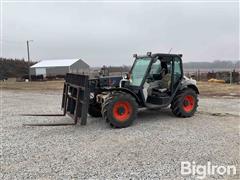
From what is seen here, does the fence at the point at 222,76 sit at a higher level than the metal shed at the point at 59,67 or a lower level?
lower

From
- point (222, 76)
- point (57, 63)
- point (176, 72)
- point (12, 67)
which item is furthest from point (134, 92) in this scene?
point (12, 67)

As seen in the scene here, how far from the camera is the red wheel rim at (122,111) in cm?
669

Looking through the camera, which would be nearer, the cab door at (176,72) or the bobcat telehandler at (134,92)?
the bobcat telehandler at (134,92)

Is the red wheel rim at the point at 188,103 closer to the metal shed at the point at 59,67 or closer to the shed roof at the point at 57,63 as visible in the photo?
the metal shed at the point at 59,67

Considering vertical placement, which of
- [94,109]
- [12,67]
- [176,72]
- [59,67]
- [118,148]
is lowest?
[118,148]

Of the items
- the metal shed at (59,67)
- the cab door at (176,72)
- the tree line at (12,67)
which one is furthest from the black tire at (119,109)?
the tree line at (12,67)

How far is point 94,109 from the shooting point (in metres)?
8.02

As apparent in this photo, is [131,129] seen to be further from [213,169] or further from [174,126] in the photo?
[213,169]

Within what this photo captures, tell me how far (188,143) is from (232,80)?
20.5 metres

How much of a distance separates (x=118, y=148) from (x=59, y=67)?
4460 cm

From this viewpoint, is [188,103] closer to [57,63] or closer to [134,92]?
[134,92]

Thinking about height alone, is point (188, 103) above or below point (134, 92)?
below

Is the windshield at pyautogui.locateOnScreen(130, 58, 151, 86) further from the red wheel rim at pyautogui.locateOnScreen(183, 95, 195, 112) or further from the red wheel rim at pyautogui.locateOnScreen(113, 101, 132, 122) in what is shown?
the red wheel rim at pyautogui.locateOnScreen(183, 95, 195, 112)

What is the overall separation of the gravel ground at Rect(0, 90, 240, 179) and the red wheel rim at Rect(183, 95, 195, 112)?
0.49 m
